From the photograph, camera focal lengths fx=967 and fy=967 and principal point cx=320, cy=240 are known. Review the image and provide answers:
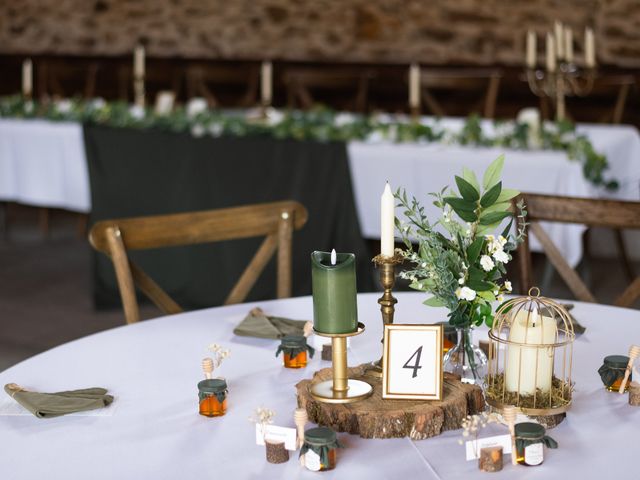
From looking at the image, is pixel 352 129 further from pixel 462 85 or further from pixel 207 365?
pixel 207 365

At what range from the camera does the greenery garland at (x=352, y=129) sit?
3.78m

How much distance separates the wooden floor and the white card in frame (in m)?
2.63

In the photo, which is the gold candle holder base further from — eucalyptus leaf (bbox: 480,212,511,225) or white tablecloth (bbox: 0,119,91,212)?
white tablecloth (bbox: 0,119,91,212)

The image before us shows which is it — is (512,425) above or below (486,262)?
below

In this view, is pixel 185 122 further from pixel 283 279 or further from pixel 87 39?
pixel 87 39

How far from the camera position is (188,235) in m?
2.31

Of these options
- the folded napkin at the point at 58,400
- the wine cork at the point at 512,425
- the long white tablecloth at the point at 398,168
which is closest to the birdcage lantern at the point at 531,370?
the wine cork at the point at 512,425

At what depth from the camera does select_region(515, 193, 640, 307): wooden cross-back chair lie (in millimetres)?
2369

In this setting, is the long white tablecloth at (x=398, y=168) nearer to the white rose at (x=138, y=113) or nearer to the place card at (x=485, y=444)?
the white rose at (x=138, y=113)

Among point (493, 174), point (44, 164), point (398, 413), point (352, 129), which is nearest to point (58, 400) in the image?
point (398, 413)

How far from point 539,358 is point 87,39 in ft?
26.9

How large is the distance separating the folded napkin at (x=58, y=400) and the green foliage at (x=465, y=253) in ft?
1.71

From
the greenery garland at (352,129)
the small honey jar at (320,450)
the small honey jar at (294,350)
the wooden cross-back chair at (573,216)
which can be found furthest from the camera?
the greenery garland at (352,129)

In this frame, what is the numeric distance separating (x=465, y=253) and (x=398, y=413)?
0.27 m
